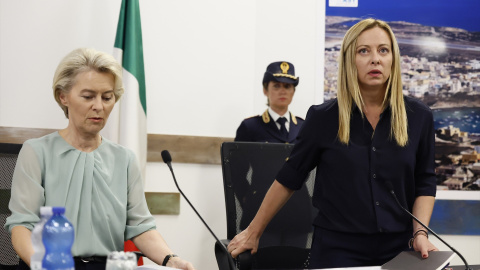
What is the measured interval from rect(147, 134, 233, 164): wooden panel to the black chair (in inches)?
54.5

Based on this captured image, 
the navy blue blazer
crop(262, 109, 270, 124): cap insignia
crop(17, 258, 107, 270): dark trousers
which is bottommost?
crop(17, 258, 107, 270): dark trousers

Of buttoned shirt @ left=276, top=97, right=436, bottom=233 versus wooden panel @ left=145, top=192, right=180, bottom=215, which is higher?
buttoned shirt @ left=276, top=97, right=436, bottom=233

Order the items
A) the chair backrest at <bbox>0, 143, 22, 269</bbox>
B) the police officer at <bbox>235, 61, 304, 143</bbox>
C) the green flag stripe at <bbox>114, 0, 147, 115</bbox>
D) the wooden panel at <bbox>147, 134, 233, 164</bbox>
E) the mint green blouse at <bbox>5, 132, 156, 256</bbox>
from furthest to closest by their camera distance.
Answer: the wooden panel at <bbox>147, 134, 233, 164</bbox> < the police officer at <bbox>235, 61, 304, 143</bbox> < the green flag stripe at <bbox>114, 0, 147, 115</bbox> < the chair backrest at <bbox>0, 143, 22, 269</bbox> < the mint green blouse at <bbox>5, 132, 156, 256</bbox>

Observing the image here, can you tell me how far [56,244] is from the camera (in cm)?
114

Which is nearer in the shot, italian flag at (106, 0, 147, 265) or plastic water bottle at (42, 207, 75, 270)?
plastic water bottle at (42, 207, 75, 270)

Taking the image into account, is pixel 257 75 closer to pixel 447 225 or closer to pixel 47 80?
pixel 47 80

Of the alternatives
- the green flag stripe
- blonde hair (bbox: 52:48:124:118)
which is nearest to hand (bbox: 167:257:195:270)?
blonde hair (bbox: 52:48:124:118)

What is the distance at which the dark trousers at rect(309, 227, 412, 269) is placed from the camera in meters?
1.75

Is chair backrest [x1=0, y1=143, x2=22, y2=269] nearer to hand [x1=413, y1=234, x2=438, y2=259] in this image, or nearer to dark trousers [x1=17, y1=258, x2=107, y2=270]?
dark trousers [x1=17, y1=258, x2=107, y2=270]

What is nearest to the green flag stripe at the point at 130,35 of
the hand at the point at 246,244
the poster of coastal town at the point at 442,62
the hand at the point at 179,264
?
the poster of coastal town at the point at 442,62

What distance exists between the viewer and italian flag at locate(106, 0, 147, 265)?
3.50 m

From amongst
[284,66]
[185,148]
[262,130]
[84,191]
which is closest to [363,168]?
[84,191]

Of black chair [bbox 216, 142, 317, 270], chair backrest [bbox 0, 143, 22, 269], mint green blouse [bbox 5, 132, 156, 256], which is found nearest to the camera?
mint green blouse [bbox 5, 132, 156, 256]

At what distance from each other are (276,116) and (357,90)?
179 cm
